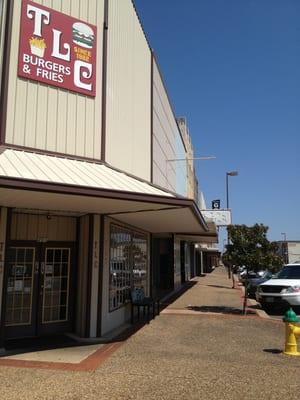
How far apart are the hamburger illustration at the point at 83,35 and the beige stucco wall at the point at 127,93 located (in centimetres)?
81

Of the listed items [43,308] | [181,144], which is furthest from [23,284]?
[181,144]

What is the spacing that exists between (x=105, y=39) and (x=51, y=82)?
2.38m

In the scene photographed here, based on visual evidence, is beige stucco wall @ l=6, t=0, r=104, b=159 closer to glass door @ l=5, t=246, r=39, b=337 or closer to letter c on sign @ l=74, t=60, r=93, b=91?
letter c on sign @ l=74, t=60, r=93, b=91

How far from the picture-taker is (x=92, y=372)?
7.34 meters

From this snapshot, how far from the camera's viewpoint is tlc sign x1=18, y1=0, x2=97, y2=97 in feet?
33.6

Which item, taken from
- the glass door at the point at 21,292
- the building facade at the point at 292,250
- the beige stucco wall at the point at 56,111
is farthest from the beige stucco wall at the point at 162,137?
the building facade at the point at 292,250

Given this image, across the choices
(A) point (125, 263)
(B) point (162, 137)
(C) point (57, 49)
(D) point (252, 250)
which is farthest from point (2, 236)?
(B) point (162, 137)

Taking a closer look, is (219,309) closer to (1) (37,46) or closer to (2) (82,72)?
(2) (82,72)

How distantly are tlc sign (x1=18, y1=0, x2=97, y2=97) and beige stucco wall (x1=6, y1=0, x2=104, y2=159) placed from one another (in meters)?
0.16

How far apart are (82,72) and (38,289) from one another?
5374 millimetres

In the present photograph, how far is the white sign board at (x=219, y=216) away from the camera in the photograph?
28.9 meters

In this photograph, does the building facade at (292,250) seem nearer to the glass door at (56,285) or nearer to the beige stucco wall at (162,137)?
the beige stucco wall at (162,137)

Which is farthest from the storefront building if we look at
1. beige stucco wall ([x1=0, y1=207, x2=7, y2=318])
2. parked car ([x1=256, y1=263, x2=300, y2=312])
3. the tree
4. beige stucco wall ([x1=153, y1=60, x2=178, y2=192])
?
parked car ([x1=256, y1=263, x2=300, y2=312])

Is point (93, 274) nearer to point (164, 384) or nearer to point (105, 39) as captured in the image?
point (164, 384)
